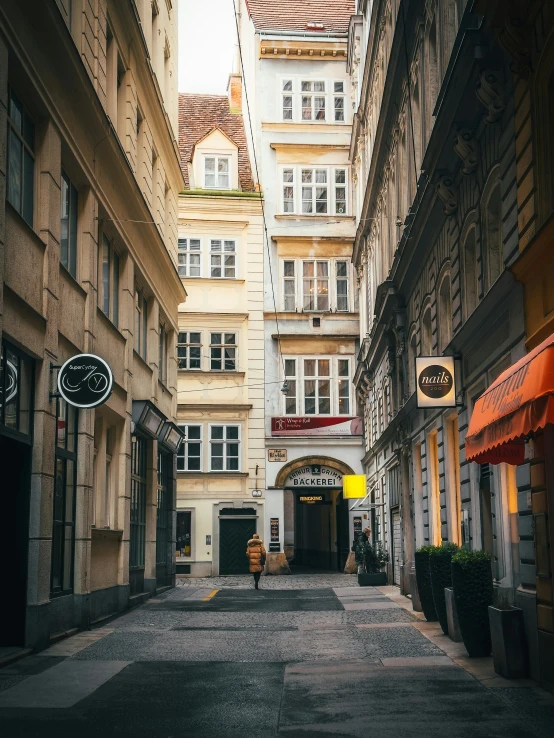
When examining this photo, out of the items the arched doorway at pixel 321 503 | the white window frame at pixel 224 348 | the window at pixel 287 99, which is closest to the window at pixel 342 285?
the white window frame at pixel 224 348

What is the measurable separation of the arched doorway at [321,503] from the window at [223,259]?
8.19m

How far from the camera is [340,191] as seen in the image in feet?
142

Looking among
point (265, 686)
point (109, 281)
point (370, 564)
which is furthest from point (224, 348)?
point (265, 686)

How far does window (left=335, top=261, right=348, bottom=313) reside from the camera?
4225cm

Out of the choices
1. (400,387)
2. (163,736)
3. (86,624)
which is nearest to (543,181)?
(163,736)

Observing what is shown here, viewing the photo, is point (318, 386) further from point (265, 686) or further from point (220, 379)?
point (265, 686)

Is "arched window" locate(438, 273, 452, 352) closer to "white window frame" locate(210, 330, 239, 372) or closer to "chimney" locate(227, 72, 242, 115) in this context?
"white window frame" locate(210, 330, 239, 372)

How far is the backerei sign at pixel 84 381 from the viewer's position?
48.6 feet

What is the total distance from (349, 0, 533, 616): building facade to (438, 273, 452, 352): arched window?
1.6 inches

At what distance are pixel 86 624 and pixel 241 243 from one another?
26607 millimetres

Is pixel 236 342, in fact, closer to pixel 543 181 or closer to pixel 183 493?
pixel 183 493

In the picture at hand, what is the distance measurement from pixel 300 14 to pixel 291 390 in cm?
1867

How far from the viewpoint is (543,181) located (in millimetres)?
11492

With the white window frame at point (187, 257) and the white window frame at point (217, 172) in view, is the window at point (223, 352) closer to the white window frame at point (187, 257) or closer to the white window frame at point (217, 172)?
the white window frame at point (187, 257)
